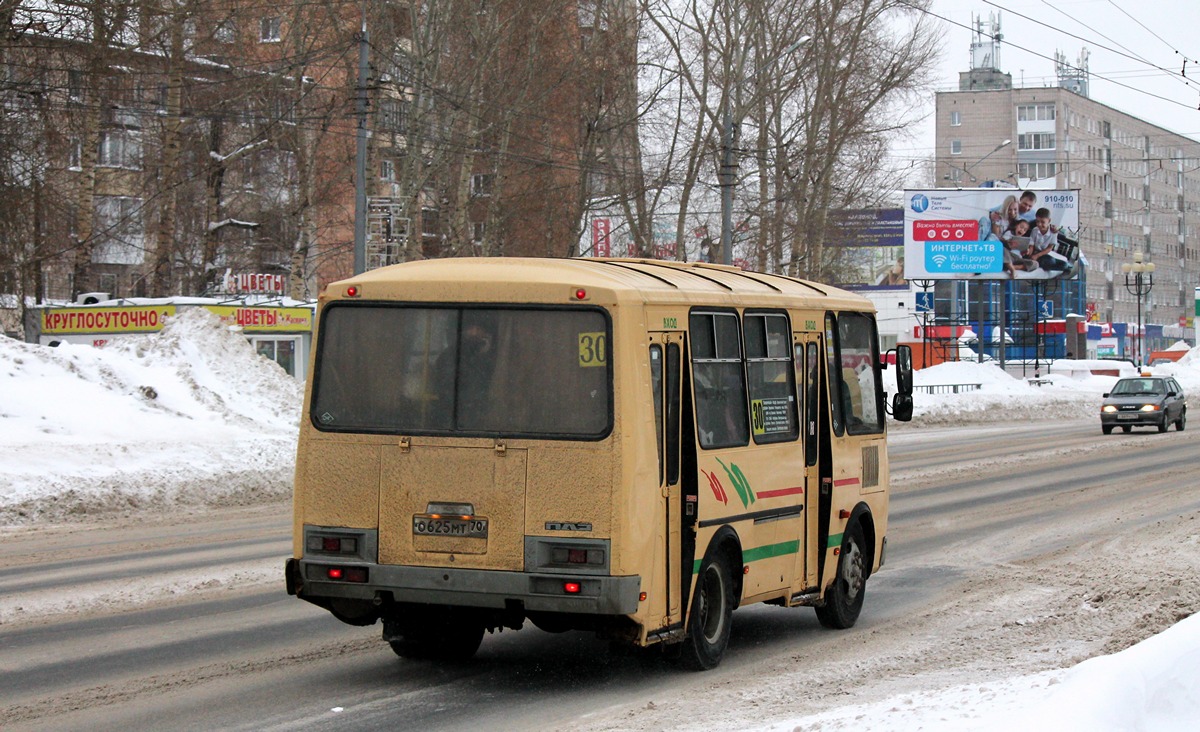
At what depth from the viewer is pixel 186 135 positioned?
5094cm

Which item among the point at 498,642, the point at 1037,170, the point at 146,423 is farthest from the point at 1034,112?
the point at 498,642

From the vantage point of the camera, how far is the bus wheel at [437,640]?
928 centimetres

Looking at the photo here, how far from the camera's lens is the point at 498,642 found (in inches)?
409

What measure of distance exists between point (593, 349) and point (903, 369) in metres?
4.01

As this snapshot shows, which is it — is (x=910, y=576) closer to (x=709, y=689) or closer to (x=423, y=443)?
(x=709, y=689)

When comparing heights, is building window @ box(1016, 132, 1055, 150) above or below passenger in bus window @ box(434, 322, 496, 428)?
above

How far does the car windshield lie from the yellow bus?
112ft

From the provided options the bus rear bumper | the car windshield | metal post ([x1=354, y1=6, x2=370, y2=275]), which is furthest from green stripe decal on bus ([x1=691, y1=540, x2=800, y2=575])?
the car windshield

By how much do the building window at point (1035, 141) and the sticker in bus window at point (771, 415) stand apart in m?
128

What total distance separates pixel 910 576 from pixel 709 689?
587cm

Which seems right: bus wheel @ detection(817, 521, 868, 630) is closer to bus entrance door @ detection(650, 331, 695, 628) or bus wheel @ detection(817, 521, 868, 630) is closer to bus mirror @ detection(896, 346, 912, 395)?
bus mirror @ detection(896, 346, 912, 395)

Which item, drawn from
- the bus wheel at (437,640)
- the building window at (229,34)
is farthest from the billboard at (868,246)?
the bus wheel at (437,640)

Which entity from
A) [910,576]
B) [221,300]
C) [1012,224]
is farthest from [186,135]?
[910,576]

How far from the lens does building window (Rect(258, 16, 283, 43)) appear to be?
51975mm
